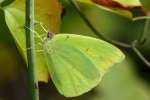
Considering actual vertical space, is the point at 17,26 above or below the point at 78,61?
above

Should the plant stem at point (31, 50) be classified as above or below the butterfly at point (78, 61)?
above

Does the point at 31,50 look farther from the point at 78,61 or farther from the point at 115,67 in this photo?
the point at 115,67

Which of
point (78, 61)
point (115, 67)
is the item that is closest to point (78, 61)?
point (78, 61)

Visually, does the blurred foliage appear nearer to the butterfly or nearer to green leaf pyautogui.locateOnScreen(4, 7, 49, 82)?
the butterfly

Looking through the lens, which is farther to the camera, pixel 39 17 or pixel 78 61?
pixel 78 61

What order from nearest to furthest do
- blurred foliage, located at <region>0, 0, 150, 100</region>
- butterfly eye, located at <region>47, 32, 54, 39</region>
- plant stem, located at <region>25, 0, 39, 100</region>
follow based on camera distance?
plant stem, located at <region>25, 0, 39, 100</region>
butterfly eye, located at <region>47, 32, 54, 39</region>
blurred foliage, located at <region>0, 0, 150, 100</region>

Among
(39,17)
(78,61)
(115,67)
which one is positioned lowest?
(115,67)

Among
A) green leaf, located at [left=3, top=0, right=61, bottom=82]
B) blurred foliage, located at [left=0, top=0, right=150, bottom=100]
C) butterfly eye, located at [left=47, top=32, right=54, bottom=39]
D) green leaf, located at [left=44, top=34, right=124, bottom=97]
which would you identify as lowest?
blurred foliage, located at [left=0, top=0, right=150, bottom=100]

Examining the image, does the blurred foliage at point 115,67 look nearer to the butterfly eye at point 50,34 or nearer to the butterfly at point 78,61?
the butterfly at point 78,61

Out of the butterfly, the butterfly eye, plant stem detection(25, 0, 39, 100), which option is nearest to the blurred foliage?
the butterfly

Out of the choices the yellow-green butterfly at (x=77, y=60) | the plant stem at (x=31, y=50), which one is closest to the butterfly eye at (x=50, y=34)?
the yellow-green butterfly at (x=77, y=60)
